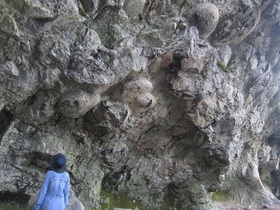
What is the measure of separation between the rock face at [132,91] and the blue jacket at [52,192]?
6.58ft

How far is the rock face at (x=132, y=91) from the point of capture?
6.09 m

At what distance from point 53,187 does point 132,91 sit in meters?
3.06

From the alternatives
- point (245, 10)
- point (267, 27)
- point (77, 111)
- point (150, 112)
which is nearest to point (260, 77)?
point (267, 27)

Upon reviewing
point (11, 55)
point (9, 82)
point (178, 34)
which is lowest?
point (9, 82)

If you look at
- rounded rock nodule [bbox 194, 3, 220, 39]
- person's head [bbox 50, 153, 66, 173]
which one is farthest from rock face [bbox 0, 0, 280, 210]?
person's head [bbox 50, 153, 66, 173]

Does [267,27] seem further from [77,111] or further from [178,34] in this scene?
[77,111]

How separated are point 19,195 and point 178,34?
17.0ft

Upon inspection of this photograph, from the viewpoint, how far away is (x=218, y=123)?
897 centimetres

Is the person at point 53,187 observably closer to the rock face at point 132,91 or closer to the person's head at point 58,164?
the person's head at point 58,164

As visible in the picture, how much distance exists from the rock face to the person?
6.54ft

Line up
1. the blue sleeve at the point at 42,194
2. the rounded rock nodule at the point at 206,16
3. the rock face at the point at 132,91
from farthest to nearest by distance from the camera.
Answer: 1. the rounded rock nodule at the point at 206,16
2. the rock face at the point at 132,91
3. the blue sleeve at the point at 42,194

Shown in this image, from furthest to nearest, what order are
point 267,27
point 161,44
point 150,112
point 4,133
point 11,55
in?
1. point 267,27
2. point 150,112
3. point 161,44
4. point 4,133
5. point 11,55

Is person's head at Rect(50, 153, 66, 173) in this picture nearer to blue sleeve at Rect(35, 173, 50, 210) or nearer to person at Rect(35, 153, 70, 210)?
person at Rect(35, 153, 70, 210)

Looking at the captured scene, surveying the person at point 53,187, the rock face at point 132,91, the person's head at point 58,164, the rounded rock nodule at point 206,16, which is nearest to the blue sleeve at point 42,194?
the person at point 53,187
